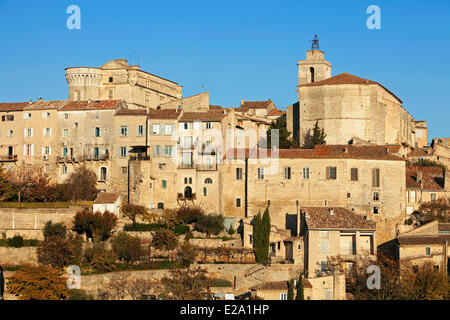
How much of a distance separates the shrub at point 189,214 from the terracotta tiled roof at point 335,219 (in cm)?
721

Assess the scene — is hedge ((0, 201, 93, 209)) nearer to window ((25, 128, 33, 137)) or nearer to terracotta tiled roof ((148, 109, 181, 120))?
terracotta tiled roof ((148, 109, 181, 120))

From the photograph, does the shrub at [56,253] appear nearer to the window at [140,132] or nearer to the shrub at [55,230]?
the shrub at [55,230]

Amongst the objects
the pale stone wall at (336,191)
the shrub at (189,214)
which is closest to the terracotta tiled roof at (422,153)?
the pale stone wall at (336,191)

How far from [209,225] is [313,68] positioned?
3182cm

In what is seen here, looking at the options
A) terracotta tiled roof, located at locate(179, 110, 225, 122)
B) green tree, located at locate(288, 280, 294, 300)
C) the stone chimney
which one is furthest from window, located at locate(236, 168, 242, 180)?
green tree, located at locate(288, 280, 294, 300)

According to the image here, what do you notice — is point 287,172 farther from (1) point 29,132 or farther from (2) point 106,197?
(1) point 29,132

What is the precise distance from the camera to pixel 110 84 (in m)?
69.8

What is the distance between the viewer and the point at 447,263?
50375 mm

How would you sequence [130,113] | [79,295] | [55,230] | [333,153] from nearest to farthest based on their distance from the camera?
[79,295] → [55,230] → [333,153] → [130,113]

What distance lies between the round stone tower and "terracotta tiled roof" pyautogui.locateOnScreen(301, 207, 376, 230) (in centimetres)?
2493

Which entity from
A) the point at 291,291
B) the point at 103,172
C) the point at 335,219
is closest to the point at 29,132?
the point at 103,172

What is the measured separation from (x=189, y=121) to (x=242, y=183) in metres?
6.16

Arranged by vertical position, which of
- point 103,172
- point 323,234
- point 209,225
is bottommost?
point 323,234

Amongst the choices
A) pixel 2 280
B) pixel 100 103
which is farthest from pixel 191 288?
pixel 100 103
